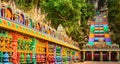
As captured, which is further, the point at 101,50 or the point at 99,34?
the point at 99,34

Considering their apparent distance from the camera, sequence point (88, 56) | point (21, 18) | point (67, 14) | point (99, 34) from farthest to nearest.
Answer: point (99, 34), point (88, 56), point (67, 14), point (21, 18)

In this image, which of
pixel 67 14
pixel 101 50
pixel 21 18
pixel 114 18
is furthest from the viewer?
pixel 114 18

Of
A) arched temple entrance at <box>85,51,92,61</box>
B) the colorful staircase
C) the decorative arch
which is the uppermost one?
the colorful staircase

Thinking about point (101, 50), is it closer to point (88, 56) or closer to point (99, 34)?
point (88, 56)

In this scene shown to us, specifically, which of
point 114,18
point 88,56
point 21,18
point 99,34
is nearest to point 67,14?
point 88,56

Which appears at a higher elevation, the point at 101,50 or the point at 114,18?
the point at 114,18

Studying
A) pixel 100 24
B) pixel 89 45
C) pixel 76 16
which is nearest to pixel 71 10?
pixel 76 16

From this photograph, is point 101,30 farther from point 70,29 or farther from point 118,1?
point 70,29

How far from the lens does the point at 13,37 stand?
830cm

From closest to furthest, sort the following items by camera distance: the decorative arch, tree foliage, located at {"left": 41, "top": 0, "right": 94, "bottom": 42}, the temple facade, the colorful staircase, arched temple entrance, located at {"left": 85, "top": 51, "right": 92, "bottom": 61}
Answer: the decorative arch, the temple facade, tree foliage, located at {"left": 41, "top": 0, "right": 94, "bottom": 42}, arched temple entrance, located at {"left": 85, "top": 51, "right": 92, "bottom": 61}, the colorful staircase

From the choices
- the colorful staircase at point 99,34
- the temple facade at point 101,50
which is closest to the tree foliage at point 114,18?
the colorful staircase at point 99,34

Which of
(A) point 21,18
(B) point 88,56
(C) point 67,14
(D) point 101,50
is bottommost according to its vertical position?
(B) point 88,56

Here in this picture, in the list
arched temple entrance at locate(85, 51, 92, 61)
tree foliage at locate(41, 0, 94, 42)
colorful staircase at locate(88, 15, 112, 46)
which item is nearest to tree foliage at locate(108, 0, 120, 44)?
colorful staircase at locate(88, 15, 112, 46)

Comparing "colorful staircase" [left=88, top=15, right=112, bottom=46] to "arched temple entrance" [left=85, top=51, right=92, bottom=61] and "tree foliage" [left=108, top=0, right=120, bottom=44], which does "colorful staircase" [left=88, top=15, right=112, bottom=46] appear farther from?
"arched temple entrance" [left=85, top=51, right=92, bottom=61]
